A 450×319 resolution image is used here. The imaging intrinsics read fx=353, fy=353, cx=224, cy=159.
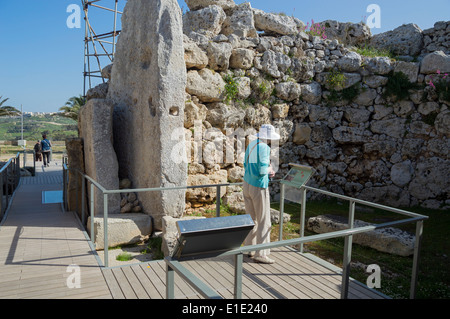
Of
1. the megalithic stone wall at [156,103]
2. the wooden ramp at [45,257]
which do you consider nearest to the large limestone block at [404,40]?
the megalithic stone wall at [156,103]

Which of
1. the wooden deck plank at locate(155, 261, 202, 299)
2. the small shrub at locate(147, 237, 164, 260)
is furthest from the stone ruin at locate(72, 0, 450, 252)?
the wooden deck plank at locate(155, 261, 202, 299)

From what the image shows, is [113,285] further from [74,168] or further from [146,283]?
[74,168]

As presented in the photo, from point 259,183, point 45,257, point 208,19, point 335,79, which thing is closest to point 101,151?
point 45,257

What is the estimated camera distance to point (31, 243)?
206 inches

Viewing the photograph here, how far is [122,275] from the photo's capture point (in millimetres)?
4270

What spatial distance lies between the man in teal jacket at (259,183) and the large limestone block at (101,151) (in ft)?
9.63

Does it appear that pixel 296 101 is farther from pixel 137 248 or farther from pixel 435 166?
pixel 137 248

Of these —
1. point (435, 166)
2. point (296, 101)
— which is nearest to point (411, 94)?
point (435, 166)

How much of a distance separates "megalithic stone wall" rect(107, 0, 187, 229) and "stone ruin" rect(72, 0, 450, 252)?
29 millimetres

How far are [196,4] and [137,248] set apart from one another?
6.63 m

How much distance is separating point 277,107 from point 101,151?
4.86 m

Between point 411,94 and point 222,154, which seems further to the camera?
point 411,94
